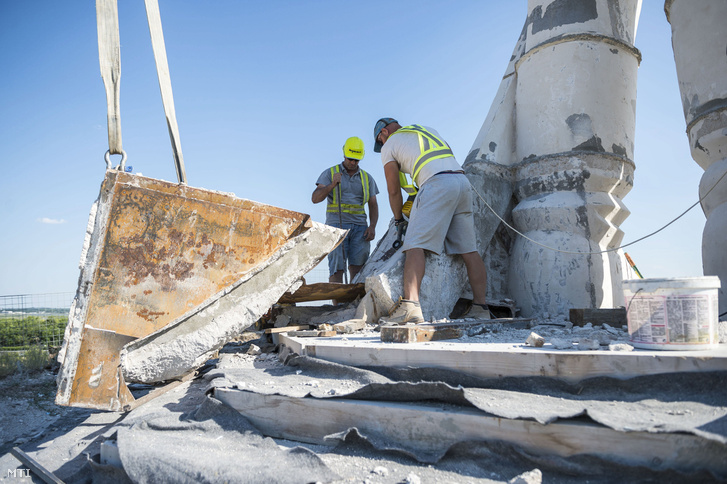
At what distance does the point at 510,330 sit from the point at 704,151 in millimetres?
2150

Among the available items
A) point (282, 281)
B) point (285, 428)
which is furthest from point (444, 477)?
point (282, 281)

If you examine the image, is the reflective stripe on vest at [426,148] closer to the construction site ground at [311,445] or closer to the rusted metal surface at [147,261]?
the rusted metal surface at [147,261]

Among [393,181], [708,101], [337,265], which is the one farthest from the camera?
[337,265]

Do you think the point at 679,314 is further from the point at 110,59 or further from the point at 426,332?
the point at 110,59

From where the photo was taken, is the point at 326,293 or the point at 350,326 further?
the point at 326,293

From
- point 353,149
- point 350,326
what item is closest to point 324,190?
point 353,149

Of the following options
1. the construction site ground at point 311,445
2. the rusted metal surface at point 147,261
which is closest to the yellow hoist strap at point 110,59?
the rusted metal surface at point 147,261

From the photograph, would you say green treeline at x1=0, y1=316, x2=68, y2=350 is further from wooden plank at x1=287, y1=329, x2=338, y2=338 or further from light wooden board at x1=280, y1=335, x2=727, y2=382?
light wooden board at x1=280, y1=335, x2=727, y2=382

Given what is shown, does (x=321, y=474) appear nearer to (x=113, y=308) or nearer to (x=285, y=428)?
(x=285, y=428)

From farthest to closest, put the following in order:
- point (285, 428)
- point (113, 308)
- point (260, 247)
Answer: point (260, 247) → point (113, 308) → point (285, 428)

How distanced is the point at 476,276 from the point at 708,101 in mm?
2200

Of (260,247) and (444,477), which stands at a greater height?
(260,247)

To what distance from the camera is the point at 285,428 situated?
191cm

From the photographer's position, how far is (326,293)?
3850 mm
